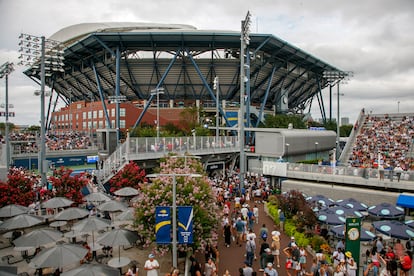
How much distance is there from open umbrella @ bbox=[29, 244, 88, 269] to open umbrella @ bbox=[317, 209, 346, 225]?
11.6 m

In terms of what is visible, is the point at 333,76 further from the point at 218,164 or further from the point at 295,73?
A: the point at 295,73

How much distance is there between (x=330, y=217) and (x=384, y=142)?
25.5 meters

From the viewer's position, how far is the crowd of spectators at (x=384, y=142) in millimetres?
31062

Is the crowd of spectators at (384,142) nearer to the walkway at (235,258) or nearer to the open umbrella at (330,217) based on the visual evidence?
the open umbrella at (330,217)

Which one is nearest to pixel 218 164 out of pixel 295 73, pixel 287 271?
pixel 287 271

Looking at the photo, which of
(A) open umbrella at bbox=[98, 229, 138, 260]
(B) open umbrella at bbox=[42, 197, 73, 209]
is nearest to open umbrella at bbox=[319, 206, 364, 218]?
(A) open umbrella at bbox=[98, 229, 138, 260]

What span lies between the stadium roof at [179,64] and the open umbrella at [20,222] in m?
35.8

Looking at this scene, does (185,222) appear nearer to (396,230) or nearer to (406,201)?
(396,230)

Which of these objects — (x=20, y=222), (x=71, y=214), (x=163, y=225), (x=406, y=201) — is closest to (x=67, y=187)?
(x=71, y=214)

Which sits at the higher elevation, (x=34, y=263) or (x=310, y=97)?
(x=310, y=97)

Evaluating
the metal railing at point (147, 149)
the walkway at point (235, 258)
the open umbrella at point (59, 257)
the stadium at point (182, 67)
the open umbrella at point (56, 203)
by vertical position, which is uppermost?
the stadium at point (182, 67)

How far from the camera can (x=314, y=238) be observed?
1406 cm

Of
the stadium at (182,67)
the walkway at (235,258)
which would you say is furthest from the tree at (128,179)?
the stadium at (182,67)

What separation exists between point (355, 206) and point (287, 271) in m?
8.94
